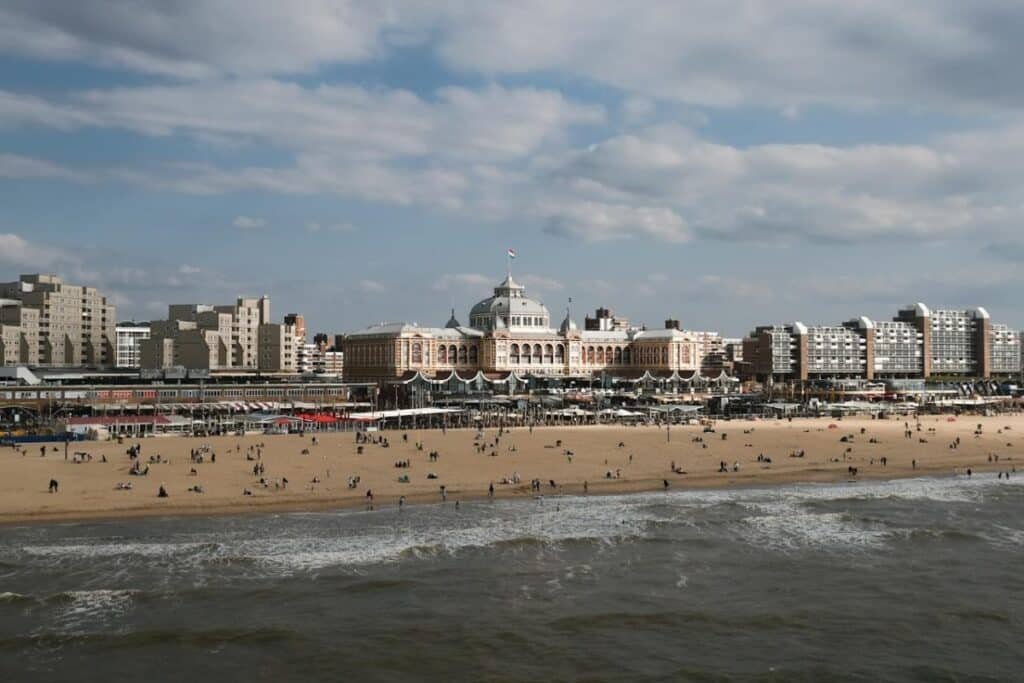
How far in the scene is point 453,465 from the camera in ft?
218

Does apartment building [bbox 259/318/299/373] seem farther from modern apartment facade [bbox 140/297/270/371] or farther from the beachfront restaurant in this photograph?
the beachfront restaurant

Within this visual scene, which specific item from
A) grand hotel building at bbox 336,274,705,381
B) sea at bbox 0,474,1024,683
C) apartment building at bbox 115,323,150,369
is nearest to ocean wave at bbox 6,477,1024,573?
sea at bbox 0,474,1024,683

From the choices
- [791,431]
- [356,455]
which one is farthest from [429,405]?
[356,455]

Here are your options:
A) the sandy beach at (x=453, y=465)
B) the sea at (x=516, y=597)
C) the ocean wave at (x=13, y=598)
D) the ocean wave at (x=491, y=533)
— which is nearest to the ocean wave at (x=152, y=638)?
the sea at (x=516, y=597)

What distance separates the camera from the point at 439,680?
27.2 metres

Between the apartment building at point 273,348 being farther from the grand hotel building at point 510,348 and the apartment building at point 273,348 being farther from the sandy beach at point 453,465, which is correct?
the sandy beach at point 453,465

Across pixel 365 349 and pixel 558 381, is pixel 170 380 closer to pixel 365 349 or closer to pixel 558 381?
pixel 365 349

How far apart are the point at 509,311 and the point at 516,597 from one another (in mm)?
144596

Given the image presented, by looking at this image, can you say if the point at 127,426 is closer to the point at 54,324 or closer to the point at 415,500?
the point at 415,500

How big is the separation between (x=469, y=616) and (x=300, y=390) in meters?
93.4

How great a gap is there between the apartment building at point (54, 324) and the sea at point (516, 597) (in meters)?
115

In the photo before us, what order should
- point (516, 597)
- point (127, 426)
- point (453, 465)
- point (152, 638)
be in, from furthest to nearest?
1. point (127, 426)
2. point (453, 465)
3. point (516, 597)
4. point (152, 638)

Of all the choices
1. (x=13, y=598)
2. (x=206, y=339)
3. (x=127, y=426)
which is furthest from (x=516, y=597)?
(x=206, y=339)

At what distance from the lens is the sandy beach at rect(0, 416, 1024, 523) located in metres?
51.9
